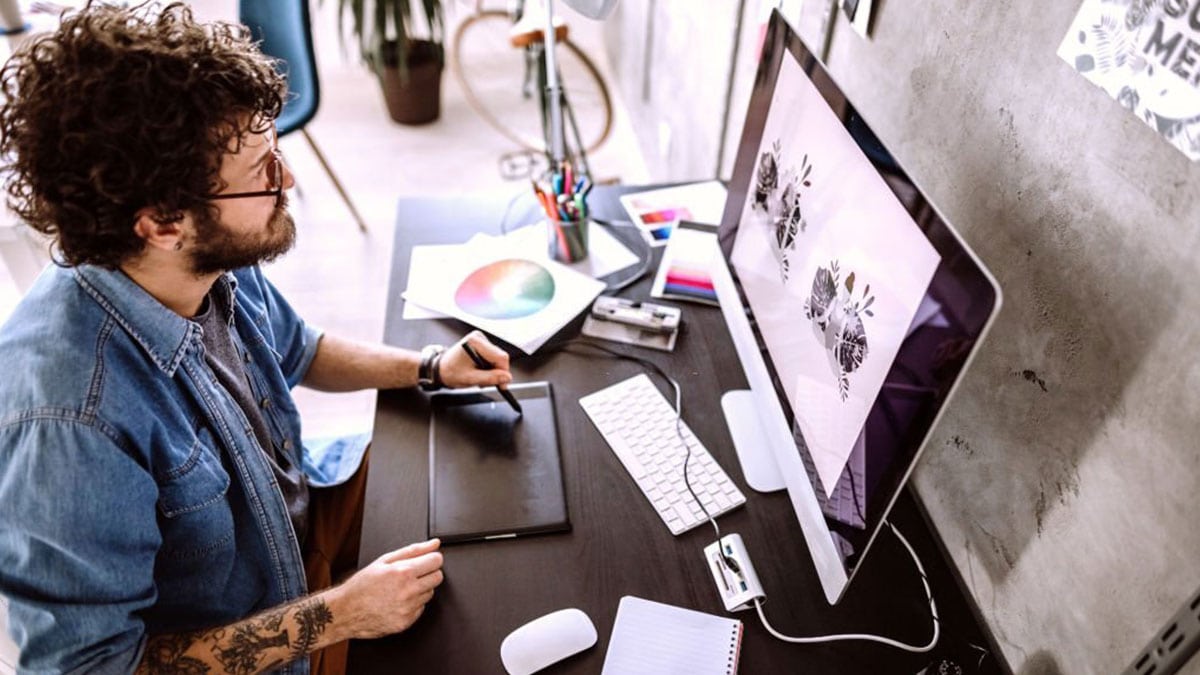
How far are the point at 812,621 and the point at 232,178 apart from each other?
2.95 feet

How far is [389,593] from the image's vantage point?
832 millimetres

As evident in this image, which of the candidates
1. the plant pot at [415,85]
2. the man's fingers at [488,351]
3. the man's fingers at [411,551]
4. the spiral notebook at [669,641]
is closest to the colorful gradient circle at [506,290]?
the man's fingers at [488,351]

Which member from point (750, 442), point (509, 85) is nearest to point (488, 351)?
point (750, 442)

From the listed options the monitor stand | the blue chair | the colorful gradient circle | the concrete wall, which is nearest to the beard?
the colorful gradient circle

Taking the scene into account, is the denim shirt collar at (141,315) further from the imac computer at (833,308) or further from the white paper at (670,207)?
the white paper at (670,207)

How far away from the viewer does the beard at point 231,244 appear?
883mm

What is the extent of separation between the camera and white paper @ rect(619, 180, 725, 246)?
4.80 ft

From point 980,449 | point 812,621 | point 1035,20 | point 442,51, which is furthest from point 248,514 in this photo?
point 442,51

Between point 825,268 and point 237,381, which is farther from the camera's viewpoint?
point 237,381

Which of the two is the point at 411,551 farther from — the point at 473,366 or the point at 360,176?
the point at 360,176

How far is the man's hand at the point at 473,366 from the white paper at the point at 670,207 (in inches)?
18.1

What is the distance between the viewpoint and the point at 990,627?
0.88m

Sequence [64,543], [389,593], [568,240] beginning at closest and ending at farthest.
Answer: [64,543], [389,593], [568,240]

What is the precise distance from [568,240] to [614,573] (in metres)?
0.67
